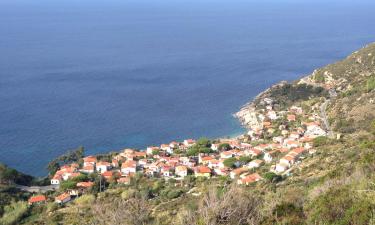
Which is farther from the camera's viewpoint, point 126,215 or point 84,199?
point 84,199

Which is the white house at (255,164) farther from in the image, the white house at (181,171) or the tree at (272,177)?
the tree at (272,177)

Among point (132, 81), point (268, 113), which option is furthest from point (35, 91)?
point (268, 113)

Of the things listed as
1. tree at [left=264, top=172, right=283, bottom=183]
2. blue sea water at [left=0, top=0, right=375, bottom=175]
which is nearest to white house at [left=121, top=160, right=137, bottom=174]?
blue sea water at [left=0, top=0, right=375, bottom=175]

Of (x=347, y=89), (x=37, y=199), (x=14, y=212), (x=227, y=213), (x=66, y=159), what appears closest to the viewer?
(x=227, y=213)

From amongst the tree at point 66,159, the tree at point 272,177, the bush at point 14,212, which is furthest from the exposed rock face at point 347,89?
the bush at point 14,212

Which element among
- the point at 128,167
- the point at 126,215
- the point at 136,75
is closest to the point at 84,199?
the point at 128,167

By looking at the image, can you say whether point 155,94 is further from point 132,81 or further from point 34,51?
point 34,51

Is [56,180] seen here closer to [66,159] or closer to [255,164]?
[66,159]
